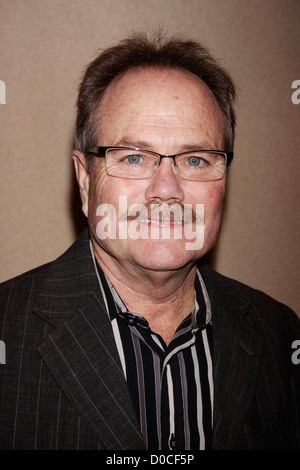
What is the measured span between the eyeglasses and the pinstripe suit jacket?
0.30 m

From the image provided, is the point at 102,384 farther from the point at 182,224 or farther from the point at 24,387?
the point at 182,224

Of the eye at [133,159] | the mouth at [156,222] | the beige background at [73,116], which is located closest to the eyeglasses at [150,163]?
the eye at [133,159]

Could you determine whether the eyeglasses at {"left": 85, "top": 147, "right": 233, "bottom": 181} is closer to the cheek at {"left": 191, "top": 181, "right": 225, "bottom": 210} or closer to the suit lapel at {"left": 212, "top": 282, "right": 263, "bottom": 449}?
the cheek at {"left": 191, "top": 181, "right": 225, "bottom": 210}

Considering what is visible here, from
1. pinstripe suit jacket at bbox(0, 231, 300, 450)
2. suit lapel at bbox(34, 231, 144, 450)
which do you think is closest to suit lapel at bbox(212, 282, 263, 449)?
pinstripe suit jacket at bbox(0, 231, 300, 450)

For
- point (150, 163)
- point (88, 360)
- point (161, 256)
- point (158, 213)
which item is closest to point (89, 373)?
point (88, 360)

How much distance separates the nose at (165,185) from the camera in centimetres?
114

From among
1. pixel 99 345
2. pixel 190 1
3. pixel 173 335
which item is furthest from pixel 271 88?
pixel 99 345

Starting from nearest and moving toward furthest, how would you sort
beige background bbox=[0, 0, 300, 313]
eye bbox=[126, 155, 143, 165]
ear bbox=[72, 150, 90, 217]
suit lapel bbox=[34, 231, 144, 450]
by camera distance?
suit lapel bbox=[34, 231, 144, 450] < eye bbox=[126, 155, 143, 165] < ear bbox=[72, 150, 90, 217] < beige background bbox=[0, 0, 300, 313]

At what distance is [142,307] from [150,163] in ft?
1.58

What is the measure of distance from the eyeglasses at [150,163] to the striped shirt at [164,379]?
1.16 feet

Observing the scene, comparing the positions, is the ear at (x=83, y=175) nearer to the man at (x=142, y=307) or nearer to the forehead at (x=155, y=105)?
the man at (x=142, y=307)

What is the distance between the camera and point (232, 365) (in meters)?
1.34

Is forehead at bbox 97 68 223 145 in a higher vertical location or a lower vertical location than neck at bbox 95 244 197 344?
higher

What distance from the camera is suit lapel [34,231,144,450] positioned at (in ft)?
3.65
